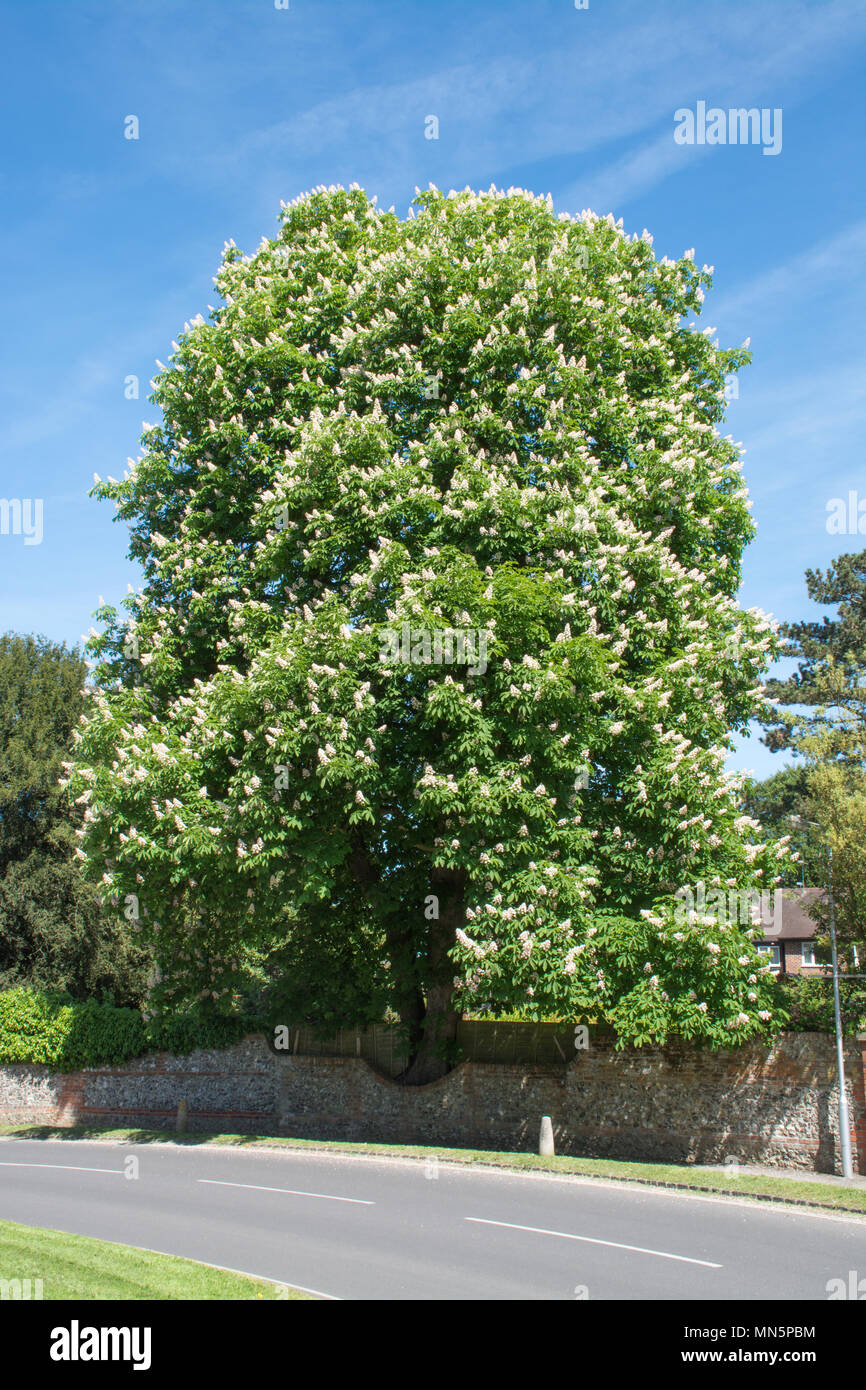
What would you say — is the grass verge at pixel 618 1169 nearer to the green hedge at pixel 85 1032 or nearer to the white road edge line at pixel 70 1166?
the white road edge line at pixel 70 1166

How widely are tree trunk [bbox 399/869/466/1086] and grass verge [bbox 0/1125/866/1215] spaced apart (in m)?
2.97

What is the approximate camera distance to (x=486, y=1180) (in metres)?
17.3

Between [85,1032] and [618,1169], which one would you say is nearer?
[618,1169]

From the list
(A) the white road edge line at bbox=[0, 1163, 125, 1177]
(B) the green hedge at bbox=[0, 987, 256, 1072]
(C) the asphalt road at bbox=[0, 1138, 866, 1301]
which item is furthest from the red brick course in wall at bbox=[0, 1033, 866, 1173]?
(A) the white road edge line at bbox=[0, 1163, 125, 1177]

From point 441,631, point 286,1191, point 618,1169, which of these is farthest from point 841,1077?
point 441,631

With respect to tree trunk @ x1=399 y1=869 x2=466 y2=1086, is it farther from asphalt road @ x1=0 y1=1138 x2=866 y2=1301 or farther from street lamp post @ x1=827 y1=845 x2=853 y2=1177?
street lamp post @ x1=827 y1=845 x2=853 y2=1177

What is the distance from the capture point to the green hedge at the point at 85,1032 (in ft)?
94.7

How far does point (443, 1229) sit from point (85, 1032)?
21050 mm

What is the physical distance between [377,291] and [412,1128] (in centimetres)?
1813

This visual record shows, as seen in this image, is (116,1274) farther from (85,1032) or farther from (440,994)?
(85,1032)

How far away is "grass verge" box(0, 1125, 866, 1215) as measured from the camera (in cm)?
1529

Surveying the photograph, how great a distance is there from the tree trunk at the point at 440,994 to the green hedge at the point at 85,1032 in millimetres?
6245

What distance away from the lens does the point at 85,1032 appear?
100 feet

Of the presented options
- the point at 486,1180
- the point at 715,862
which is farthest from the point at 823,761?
the point at 486,1180
